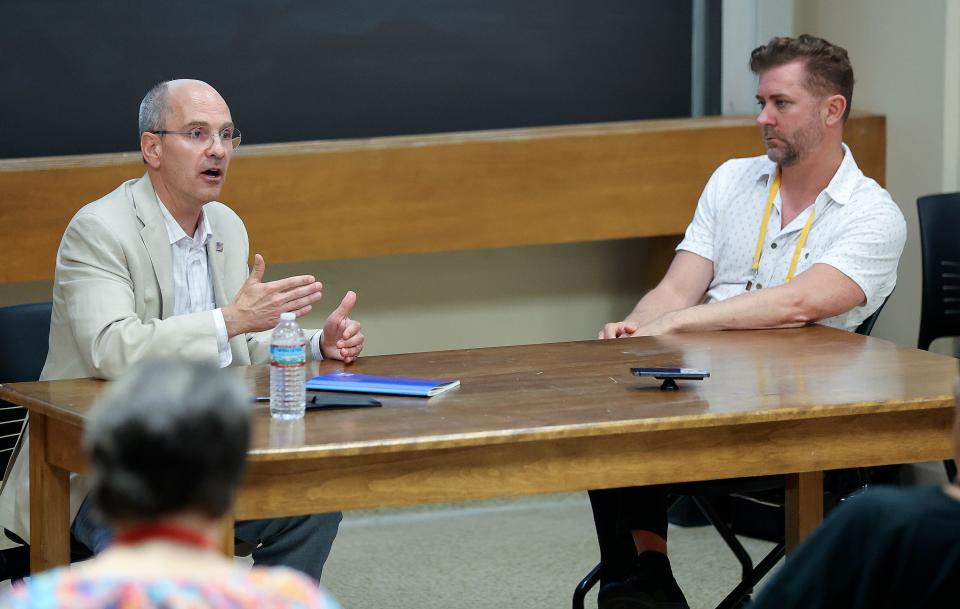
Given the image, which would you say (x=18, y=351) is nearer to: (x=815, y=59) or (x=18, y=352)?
(x=18, y=352)

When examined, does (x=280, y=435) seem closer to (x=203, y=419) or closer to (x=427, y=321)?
(x=203, y=419)

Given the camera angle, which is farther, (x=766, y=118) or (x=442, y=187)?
(x=442, y=187)

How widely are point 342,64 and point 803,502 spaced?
2.33 metres

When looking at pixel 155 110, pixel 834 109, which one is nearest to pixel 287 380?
pixel 155 110

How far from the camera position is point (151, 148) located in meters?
3.22

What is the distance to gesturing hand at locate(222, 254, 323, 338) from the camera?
298 cm

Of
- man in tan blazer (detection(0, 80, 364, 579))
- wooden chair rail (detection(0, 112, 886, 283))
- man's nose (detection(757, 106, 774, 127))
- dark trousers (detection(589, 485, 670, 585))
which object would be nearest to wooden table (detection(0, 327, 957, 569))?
man in tan blazer (detection(0, 80, 364, 579))

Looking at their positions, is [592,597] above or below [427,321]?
below

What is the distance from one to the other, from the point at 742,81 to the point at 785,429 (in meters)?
2.63

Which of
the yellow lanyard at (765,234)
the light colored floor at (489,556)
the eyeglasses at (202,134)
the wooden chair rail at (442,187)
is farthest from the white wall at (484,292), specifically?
the eyeglasses at (202,134)

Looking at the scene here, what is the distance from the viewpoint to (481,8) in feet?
15.8

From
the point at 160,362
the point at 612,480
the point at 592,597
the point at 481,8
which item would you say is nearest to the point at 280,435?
the point at 612,480

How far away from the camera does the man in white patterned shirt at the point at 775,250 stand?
3303 millimetres

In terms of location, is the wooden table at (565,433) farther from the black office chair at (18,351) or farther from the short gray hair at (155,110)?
the short gray hair at (155,110)
